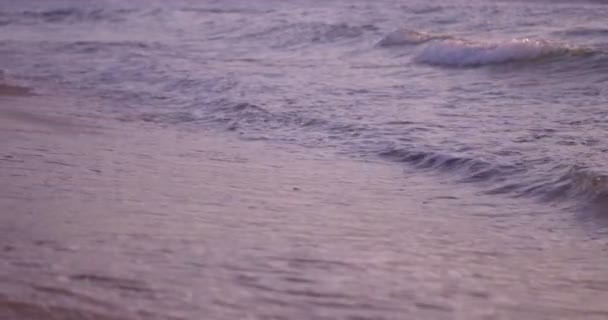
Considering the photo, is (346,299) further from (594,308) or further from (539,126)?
(539,126)

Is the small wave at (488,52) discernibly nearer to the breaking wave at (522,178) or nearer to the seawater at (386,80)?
the seawater at (386,80)

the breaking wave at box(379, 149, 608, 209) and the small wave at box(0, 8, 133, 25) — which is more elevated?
the breaking wave at box(379, 149, 608, 209)

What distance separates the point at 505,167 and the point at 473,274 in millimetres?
1816

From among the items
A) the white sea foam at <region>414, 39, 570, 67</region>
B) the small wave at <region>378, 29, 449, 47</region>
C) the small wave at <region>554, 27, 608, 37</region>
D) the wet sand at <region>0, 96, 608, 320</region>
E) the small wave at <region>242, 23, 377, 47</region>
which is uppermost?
the wet sand at <region>0, 96, 608, 320</region>

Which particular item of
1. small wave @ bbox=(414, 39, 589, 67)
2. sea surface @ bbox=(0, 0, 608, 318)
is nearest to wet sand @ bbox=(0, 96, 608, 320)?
sea surface @ bbox=(0, 0, 608, 318)

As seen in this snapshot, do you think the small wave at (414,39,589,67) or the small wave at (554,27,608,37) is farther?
the small wave at (554,27,608,37)

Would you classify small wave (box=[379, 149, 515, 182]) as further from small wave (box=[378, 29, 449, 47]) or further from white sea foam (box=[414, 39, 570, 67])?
small wave (box=[378, 29, 449, 47])

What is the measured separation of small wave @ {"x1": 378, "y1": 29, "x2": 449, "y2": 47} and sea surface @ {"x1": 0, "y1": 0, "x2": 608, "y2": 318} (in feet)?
0.12

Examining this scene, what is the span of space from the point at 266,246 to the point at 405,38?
9150 millimetres

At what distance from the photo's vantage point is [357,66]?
33.8 ft

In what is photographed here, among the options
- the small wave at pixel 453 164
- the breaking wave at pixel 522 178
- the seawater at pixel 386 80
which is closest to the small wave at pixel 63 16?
the seawater at pixel 386 80

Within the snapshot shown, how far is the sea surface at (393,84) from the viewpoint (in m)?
4.95

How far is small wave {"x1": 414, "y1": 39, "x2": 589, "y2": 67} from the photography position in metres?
10.2

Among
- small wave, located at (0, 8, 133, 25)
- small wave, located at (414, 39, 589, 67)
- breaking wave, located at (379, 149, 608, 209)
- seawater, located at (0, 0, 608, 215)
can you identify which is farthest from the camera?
small wave, located at (0, 8, 133, 25)
